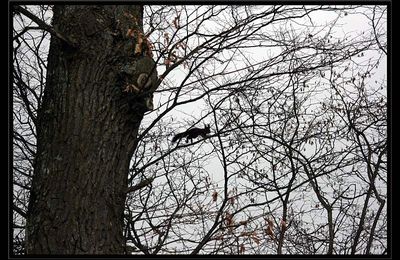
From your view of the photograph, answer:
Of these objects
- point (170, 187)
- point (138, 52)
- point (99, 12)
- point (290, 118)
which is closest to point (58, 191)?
point (138, 52)

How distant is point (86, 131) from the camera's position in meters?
2.60

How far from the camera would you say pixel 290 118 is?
4684mm

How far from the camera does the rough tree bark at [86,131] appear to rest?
2.44 m

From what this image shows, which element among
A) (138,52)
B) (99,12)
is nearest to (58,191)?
(138,52)

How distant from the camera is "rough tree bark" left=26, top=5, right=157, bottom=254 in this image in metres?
2.44

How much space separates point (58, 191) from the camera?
97.3 inches
